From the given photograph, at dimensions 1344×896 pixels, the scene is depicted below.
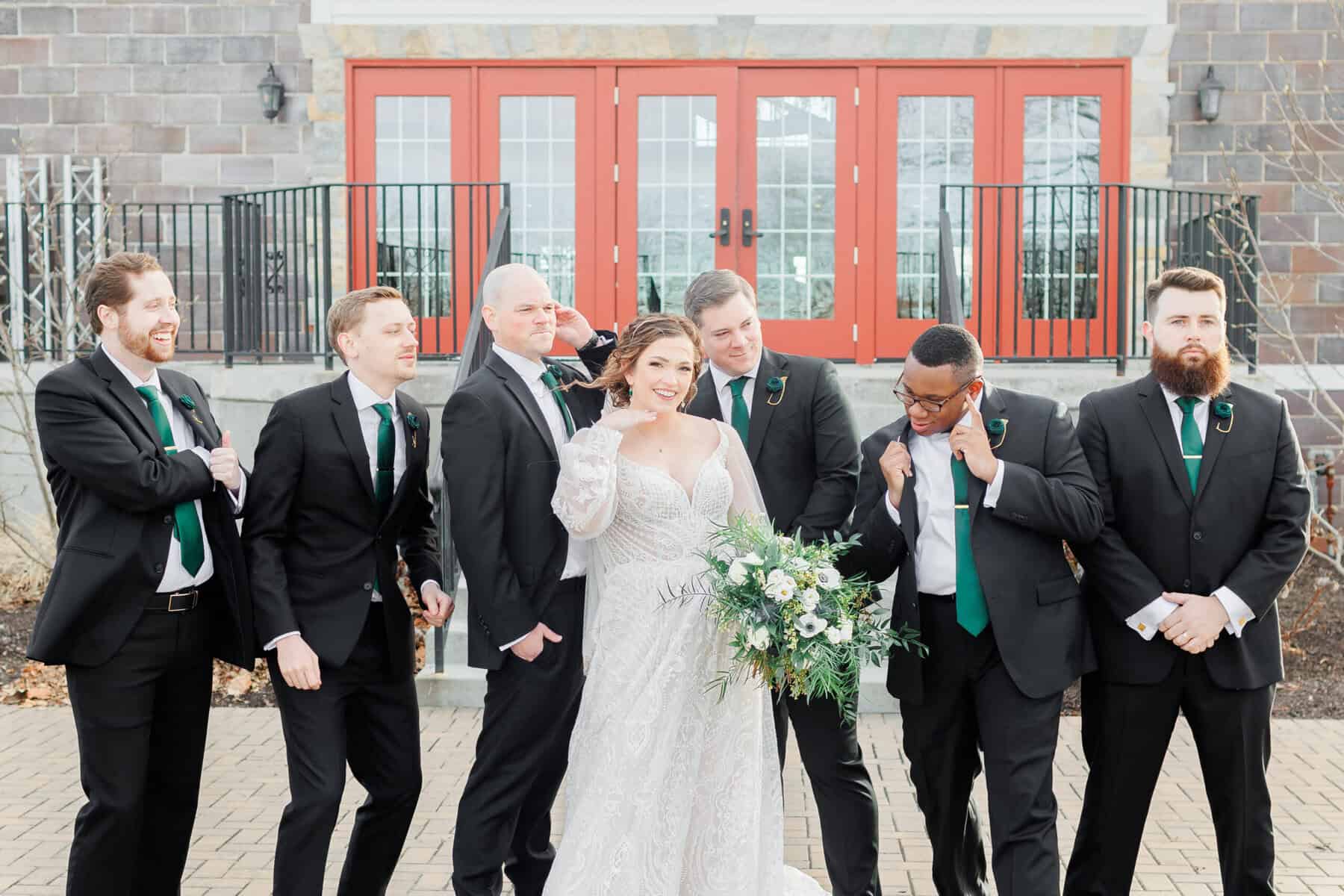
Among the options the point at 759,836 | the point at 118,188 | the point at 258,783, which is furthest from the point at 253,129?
the point at 759,836

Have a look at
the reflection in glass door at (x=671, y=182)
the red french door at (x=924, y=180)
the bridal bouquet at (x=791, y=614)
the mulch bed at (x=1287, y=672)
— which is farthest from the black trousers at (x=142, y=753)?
the red french door at (x=924, y=180)

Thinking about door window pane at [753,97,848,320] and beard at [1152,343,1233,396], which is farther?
door window pane at [753,97,848,320]

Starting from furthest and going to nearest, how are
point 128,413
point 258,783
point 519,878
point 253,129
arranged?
point 253,129, point 258,783, point 519,878, point 128,413

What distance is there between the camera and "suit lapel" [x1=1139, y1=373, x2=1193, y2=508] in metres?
3.75

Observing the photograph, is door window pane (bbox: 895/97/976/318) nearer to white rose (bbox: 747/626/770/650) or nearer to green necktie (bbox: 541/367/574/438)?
green necktie (bbox: 541/367/574/438)

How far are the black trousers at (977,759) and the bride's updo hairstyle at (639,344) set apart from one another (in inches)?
39.1

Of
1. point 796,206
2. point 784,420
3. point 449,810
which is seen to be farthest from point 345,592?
point 796,206

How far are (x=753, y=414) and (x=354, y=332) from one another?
1276mm

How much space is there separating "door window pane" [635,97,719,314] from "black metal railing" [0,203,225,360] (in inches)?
132

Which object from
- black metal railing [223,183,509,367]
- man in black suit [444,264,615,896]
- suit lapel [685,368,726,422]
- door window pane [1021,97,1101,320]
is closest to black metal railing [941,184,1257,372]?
door window pane [1021,97,1101,320]

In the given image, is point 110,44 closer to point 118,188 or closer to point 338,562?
point 118,188

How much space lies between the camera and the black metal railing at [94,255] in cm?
1027

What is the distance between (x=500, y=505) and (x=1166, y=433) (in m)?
1.92

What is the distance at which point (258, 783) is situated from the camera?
570 cm
